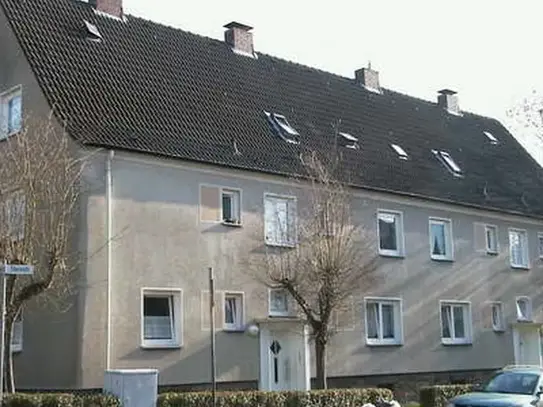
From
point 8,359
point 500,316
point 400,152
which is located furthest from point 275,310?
point 500,316

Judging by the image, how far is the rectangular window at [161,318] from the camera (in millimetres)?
22125

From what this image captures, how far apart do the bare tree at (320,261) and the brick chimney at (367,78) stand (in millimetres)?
10578

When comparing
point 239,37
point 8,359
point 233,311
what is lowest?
point 8,359

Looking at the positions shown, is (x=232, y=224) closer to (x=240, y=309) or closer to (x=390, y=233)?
(x=240, y=309)

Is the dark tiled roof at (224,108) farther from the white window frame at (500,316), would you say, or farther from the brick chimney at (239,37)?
the white window frame at (500,316)

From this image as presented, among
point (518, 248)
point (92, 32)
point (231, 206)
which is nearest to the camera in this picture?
point (231, 206)

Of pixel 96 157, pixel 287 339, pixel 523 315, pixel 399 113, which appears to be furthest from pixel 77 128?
pixel 523 315

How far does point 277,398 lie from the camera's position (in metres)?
20.2

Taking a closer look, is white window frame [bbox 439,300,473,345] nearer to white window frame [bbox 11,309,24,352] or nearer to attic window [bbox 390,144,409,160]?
attic window [bbox 390,144,409,160]

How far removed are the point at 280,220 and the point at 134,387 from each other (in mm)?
8829

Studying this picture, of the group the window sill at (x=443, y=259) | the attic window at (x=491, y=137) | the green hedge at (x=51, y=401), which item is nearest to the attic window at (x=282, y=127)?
the window sill at (x=443, y=259)

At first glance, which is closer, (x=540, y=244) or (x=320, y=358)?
(x=320, y=358)

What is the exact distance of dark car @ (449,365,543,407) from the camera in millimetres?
17672

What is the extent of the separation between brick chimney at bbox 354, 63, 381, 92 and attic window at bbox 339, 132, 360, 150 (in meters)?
5.87
